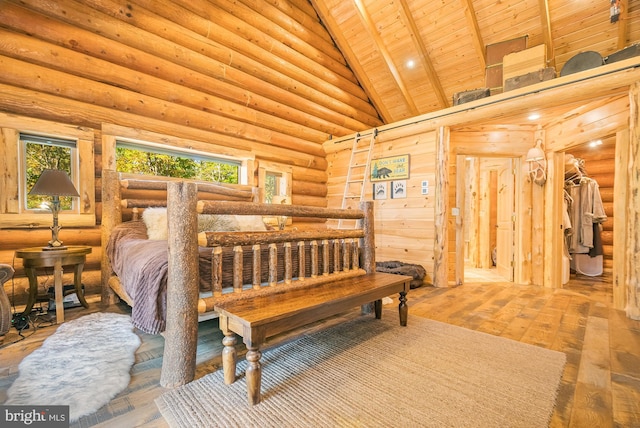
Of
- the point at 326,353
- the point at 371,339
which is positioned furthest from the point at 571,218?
the point at 326,353

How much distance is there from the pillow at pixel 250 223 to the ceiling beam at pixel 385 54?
3.89 meters

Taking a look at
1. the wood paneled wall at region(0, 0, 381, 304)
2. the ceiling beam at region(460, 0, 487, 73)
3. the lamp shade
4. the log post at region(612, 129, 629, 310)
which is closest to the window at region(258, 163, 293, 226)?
the wood paneled wall at region(0, 0, 381, 304)

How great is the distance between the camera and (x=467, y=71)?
16.3 ft

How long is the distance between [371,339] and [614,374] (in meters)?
1.47

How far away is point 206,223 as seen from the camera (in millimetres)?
3021

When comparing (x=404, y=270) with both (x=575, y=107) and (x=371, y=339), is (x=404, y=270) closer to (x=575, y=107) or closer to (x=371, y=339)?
(x=371, y=339)

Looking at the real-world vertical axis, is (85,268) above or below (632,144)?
below

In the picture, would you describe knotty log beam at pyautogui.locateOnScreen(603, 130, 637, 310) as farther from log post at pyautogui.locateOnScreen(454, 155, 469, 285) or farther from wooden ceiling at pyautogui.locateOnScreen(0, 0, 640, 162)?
log post at pyautogui.locateOnScreen(454, 155, 469, 285)

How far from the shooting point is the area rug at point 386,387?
4.28 ft

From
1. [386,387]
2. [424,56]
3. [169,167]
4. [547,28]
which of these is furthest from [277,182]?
[547,28]

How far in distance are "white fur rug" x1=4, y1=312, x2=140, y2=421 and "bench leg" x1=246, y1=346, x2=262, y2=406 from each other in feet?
2.35

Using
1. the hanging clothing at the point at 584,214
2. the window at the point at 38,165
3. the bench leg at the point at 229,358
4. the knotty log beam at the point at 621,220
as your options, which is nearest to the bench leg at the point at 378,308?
the bench leg at the point at 229,358

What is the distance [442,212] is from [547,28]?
9.97 feet

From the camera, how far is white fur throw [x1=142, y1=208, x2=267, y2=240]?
2.74 metres
